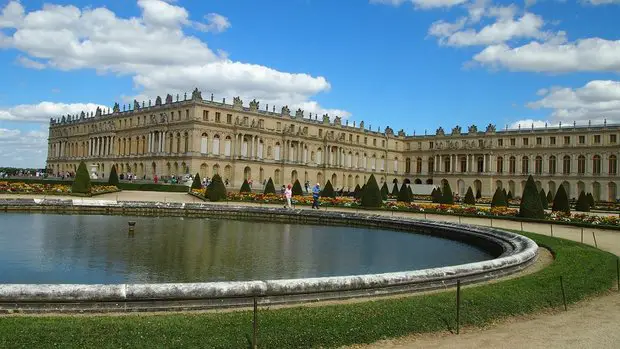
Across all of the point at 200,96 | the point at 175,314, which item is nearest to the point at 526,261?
the point at 175,314

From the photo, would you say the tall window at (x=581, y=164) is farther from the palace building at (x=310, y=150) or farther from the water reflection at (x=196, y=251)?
the water reflection at (x=196, y=251)

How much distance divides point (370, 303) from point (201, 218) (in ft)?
60.0

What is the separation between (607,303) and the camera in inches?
338

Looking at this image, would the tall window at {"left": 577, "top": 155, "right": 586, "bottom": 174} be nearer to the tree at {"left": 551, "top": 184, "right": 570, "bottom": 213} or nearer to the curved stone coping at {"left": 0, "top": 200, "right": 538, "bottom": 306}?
the tree at {"left": 551, "top": 184, "right": 570, "bottom": 213}

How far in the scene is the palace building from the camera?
6275cm

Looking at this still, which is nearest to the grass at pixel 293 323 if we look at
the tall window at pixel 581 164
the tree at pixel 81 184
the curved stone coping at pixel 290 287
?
the curved stone coping at pixel 290 287

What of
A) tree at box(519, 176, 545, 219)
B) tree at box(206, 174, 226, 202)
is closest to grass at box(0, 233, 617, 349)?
tree at box(519, 176, 545, 219)

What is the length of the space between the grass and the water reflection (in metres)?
3.77

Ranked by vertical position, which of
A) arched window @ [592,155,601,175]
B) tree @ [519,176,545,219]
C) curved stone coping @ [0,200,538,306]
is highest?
arched window @ [592,155,601,175]

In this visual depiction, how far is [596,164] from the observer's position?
2756 inches

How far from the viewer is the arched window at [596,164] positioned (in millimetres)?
69625

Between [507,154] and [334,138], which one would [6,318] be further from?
[507,154]

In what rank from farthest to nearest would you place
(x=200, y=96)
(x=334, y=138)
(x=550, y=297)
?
(x=334, y=138)
(x=200, y=96)
(x=550, y=297)

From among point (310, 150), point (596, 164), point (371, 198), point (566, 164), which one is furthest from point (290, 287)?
point (566, 164)
